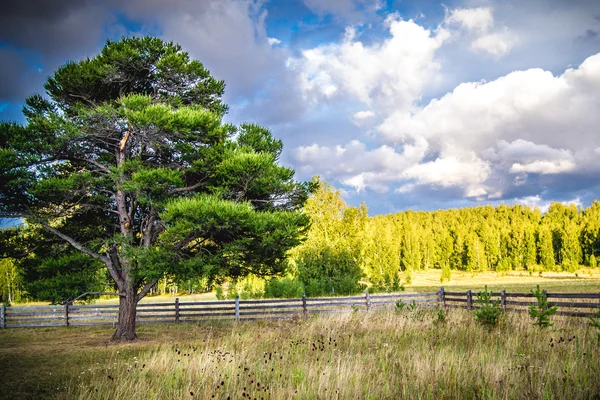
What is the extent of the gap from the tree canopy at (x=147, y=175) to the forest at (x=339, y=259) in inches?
36.1

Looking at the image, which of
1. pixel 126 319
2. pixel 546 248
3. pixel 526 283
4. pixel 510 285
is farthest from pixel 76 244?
pixel 546 248

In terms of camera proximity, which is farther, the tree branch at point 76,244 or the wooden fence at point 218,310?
the wooden fence at point 218,310

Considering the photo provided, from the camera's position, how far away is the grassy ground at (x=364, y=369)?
542 cm

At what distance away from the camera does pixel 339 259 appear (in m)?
29.9

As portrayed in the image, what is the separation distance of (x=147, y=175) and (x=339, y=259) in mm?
20046

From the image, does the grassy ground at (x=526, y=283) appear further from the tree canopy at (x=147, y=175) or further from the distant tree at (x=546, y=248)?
the tree canopy at (x=147, y=175)

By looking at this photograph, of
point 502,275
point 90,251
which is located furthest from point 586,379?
point 502,275

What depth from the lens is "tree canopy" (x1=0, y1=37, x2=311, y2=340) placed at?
12.2 metres

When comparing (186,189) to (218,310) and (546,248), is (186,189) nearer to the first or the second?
(218,310)

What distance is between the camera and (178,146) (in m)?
13.4

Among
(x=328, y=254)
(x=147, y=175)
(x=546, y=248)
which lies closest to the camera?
(x=147, y=175)

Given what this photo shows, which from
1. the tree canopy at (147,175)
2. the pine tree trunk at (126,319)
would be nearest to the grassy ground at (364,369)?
the pine tree trunk at (126,319)

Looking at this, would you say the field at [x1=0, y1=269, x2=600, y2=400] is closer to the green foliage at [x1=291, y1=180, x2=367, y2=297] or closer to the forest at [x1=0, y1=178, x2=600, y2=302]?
the forest at [x1=0, y1=178, x2=600, y2=302]

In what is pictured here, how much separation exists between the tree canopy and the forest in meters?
0.92
